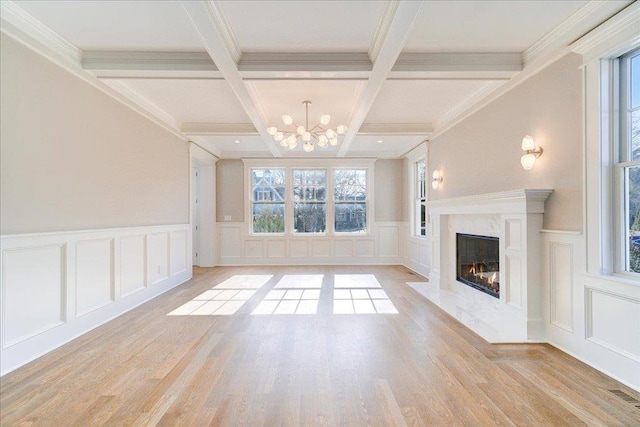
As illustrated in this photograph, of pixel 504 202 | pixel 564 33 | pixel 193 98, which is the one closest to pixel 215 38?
pixel 193 98

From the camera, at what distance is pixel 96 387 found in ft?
7.35

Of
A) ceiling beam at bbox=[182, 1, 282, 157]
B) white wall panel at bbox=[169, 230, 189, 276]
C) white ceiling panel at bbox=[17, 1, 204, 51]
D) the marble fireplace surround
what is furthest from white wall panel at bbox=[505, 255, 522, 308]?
white wall panel at bbox=[169, 230, 189, 276]

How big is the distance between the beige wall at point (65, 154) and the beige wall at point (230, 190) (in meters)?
3.03

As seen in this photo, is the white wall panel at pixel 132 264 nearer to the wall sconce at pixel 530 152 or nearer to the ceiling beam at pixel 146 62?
the ceiling beam at pixel 146 62

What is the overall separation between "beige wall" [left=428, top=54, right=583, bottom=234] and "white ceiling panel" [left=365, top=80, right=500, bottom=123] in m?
0.38

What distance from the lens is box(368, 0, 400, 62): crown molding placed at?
2.39 meters

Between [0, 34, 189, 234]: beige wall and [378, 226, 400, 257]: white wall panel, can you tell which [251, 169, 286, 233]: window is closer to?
[378, 226, 400, 257]: white wall panel

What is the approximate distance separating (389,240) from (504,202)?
15.2 ft

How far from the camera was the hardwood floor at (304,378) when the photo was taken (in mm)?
1917

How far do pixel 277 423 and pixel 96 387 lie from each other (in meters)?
1.41

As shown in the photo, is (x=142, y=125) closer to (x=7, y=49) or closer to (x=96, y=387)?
(x=7, y=49)

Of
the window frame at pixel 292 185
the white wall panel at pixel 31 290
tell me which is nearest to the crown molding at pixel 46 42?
the white wall panel at pixel 31 290

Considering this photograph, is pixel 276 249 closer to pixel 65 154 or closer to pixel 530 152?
pixel 65 154

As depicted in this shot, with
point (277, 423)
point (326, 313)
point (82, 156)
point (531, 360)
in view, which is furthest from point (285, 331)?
point (82, 156)
